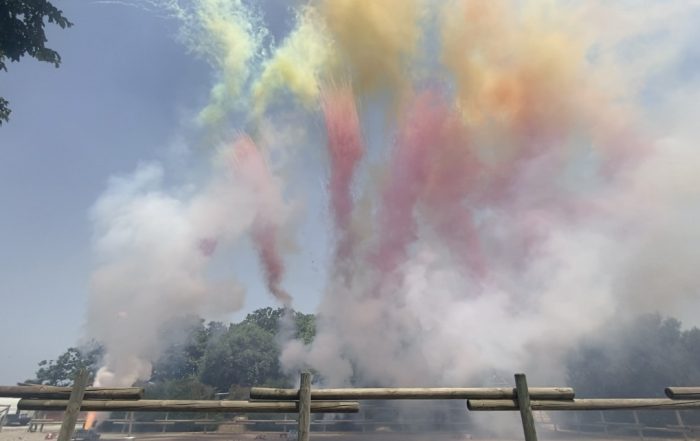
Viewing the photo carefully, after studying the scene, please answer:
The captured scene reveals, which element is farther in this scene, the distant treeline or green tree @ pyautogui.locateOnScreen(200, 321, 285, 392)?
green tree @ pyautogui.locateOnScreen(200, 321, 285, 392)

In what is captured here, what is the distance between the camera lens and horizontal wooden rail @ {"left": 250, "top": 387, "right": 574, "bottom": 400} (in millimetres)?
5438

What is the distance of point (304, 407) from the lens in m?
5.30

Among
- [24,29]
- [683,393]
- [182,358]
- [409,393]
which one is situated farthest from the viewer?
[182,358]

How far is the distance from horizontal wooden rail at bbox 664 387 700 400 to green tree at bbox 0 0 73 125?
16181 mm

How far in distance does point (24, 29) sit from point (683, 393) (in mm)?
17324

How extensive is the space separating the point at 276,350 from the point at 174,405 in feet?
156

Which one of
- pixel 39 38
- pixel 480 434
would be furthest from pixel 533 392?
pixel 480 434

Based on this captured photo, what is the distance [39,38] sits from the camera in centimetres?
1147

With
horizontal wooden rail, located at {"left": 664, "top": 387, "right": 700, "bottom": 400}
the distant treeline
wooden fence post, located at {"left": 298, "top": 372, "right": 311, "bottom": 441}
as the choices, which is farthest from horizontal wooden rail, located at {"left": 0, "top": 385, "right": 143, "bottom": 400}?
the distant treeline

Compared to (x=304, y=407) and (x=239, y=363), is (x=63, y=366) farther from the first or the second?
(x=304, y=407)

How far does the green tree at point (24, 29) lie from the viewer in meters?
11.0

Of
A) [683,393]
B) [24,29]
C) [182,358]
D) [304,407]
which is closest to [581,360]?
[683,393]

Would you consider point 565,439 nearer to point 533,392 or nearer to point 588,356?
point 588,356

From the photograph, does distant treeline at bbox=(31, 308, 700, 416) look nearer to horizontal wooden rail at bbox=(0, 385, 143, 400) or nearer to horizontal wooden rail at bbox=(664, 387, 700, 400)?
horizontal wooden rail at bbox=(664, 387, 700, 400)
